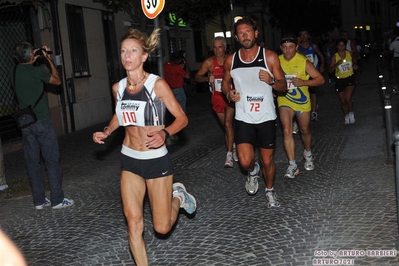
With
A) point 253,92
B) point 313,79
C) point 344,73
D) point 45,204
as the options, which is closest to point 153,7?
point 344,73

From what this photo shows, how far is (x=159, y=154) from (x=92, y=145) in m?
9.37

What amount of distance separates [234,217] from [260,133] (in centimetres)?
93

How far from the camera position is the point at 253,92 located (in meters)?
6.66

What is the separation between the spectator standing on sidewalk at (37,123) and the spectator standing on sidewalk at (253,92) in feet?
7.53

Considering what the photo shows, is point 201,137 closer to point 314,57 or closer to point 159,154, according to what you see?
point 314,57

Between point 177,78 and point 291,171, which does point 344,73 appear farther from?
point 291,171

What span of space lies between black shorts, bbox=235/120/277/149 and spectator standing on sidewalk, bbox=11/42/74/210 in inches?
94.7

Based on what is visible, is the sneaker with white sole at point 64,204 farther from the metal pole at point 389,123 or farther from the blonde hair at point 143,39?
the metal pole at point 389,123

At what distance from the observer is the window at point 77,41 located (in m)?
18.1

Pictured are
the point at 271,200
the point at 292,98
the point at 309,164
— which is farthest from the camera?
the point at 309,164

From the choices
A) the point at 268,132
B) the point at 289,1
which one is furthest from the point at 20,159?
the point at 289,1

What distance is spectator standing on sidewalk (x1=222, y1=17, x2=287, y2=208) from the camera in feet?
21.6

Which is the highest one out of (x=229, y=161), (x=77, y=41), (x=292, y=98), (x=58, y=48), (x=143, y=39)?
(x=77, y=41)

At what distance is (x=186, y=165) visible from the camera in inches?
407
